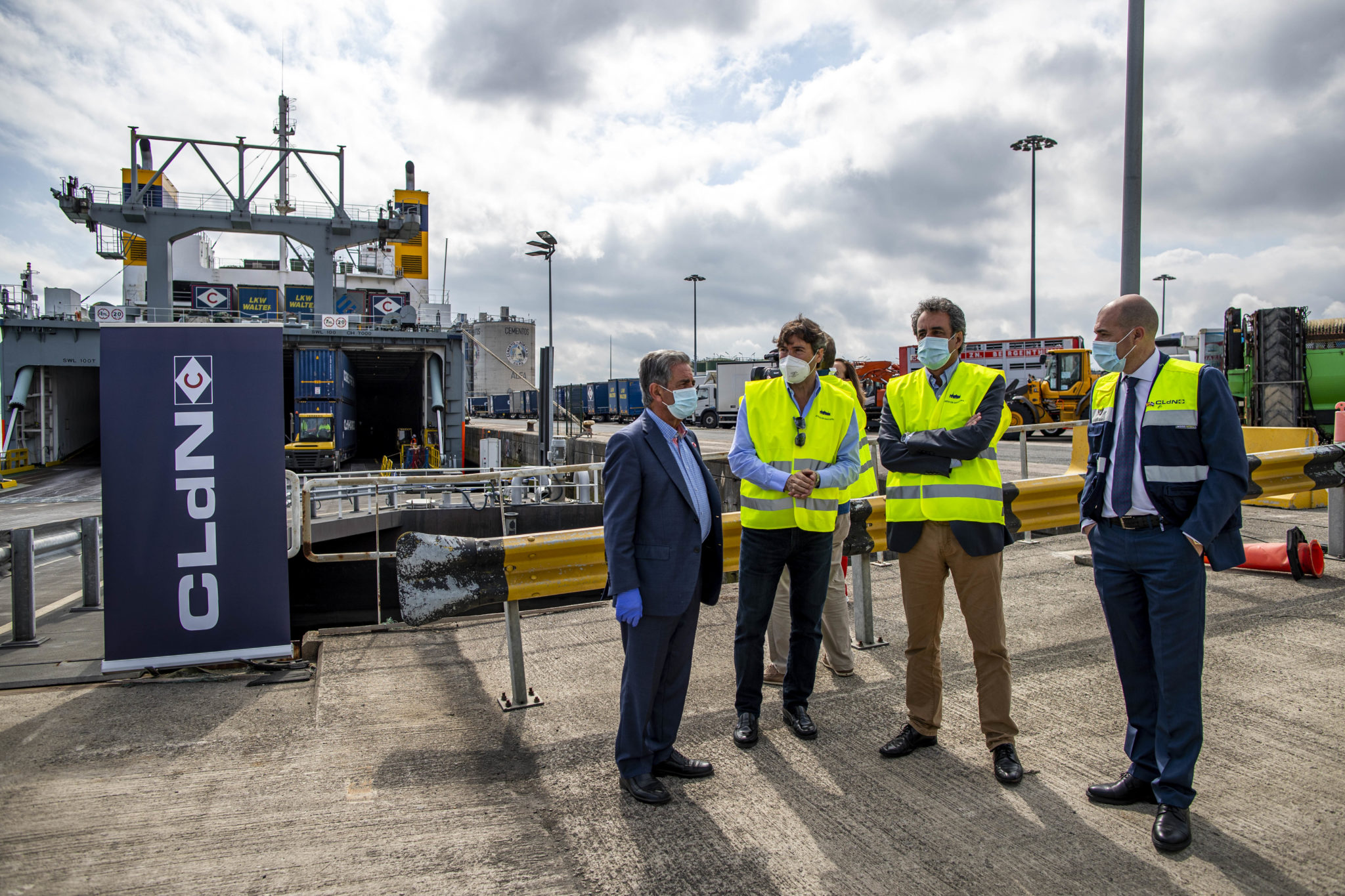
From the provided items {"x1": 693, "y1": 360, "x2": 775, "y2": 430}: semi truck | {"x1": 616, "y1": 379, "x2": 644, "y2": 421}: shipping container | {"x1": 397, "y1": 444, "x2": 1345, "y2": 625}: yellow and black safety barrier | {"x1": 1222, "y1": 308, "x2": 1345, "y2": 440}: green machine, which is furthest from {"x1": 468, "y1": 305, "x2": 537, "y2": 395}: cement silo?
{"x1": 397, "y1": 444, "x2": 1345, "y2": 625}: yellow and black safety barrier

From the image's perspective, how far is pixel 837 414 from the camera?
380 cm

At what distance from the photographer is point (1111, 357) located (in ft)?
10.3

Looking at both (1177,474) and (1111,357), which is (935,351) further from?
(1177,474)

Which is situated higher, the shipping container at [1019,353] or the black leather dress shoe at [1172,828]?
the shipping container at [1019,353]

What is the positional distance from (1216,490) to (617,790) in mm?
2605

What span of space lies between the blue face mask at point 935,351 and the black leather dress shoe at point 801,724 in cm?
179

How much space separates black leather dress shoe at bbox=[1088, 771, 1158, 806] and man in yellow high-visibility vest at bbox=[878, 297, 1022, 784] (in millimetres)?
323

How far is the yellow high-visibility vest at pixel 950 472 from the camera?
3.43 m

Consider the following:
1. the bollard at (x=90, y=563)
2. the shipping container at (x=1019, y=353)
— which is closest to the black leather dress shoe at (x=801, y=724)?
the bollard at (x=90, y=563)

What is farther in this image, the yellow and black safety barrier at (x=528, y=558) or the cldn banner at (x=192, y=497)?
the cldn banner at (x=192, y=497)

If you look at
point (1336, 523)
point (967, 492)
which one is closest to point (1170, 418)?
point (967, 492)

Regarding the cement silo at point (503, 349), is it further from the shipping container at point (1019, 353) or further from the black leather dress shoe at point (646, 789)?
the black leather dress shoe at point (646, 789)

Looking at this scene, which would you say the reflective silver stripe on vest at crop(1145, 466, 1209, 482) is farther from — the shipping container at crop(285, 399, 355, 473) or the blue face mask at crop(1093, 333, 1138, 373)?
the shipping container at crop(285, 399, 355, 473)

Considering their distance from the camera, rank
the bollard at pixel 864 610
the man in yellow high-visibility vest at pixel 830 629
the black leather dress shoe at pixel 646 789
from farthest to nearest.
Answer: the bollard at pixel 864 610, the man in yellow high-visibility vest at pixel 830 629, the black leather dress shoe at pixel 646 789
